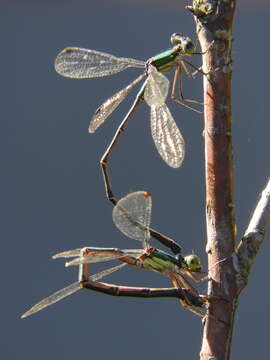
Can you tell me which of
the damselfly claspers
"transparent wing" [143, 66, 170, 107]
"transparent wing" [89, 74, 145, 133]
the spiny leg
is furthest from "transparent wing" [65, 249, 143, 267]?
"transparent wing" [89, 74, 145, 133]

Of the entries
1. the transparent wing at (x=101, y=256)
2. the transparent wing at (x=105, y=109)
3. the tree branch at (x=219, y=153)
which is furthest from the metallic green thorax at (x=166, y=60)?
the transparent wing at (x=101, y=256)

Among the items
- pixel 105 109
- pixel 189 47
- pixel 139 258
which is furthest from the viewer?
pixel 105 109

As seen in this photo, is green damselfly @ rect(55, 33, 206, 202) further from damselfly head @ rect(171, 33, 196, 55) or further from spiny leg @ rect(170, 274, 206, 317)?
spiny leg @ rect(170, 274, 206, 317)

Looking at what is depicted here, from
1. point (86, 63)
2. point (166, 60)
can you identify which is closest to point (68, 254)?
point (166, 60)

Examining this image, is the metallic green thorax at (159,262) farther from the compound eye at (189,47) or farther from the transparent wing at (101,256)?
the compound eye at (189,47)

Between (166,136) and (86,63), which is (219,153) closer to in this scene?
(166,136)

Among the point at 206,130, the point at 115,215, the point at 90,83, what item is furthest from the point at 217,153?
the point at 90,83

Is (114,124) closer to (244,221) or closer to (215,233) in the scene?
(244,221)
